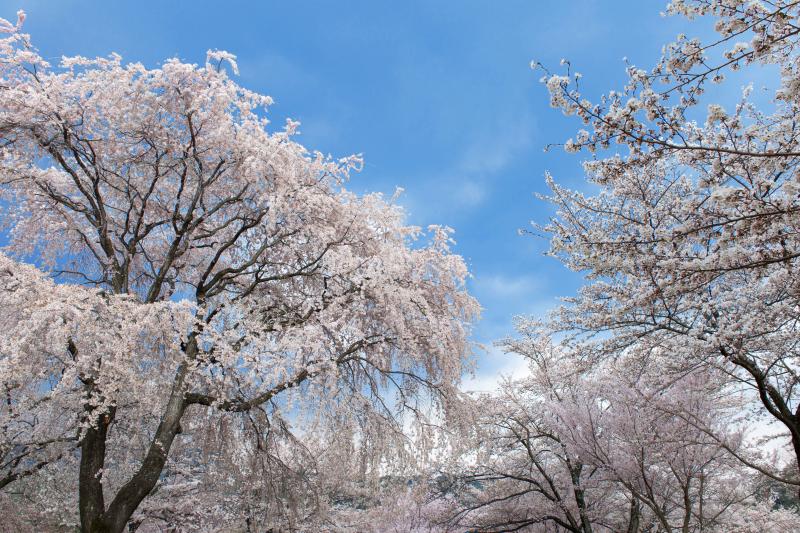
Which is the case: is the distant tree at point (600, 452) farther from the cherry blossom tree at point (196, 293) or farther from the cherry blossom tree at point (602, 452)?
the cherry blossom tree at point (196, 293)

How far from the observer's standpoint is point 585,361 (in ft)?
27.8

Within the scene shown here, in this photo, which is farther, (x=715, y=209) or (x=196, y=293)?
(x=196, y=293)

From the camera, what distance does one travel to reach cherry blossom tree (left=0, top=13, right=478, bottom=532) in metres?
7.88

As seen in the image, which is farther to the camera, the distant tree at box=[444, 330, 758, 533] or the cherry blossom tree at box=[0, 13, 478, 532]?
the distant tree at box=[444, 330, 758, 533]

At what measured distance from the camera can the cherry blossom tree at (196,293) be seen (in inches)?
310

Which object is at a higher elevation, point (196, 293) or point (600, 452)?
point (196, 293)

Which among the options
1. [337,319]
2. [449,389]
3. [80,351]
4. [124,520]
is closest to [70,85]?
[80,351]

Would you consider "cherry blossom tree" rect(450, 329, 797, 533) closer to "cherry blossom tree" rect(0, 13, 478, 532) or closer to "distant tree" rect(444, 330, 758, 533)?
"distant tree" rect(444, 330, 758, 533)

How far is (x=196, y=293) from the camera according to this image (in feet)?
33.3

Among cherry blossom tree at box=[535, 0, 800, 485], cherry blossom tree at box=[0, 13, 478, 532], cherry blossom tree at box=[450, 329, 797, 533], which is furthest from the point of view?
cherry blossom tree at box=[450, 329, 797, 533]

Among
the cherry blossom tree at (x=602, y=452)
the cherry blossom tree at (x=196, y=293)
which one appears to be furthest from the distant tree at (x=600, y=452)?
the cherry blossom tree at (x=196, y=293)

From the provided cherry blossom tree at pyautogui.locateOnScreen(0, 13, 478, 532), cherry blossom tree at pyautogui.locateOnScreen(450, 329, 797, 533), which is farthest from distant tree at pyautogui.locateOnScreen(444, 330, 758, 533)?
cherry blossom tree at pyautogui.locateOnScreen(0, 13, 478, 532)

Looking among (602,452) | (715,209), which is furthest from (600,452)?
(715,209)

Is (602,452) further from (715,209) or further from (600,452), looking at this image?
(715,209)
